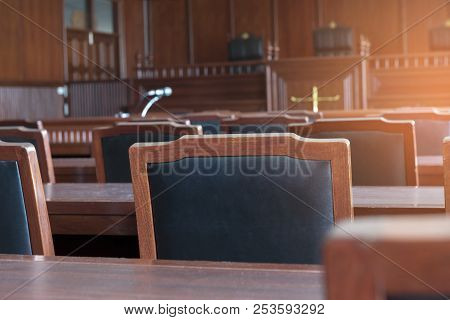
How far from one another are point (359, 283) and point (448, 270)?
0.19 ft

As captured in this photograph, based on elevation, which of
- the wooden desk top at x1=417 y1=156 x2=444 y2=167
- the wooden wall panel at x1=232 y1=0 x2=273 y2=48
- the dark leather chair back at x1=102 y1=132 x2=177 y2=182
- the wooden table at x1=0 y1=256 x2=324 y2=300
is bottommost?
the wooden table at x1=0 y1=256 x2=324 y2=300

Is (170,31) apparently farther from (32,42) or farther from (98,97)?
(32,42)

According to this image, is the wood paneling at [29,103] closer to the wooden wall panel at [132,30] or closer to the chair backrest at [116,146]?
the wooden wall panel at [132,30]

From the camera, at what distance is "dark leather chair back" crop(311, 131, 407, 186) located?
2.35 m

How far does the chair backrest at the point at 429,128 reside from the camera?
3107mm

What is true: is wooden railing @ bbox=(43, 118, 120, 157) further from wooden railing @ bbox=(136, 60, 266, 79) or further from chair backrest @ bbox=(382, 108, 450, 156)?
wooden railing @ bbox=(136, 60, 266, 79)

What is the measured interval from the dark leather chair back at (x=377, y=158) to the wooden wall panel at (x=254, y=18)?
30.0 feet

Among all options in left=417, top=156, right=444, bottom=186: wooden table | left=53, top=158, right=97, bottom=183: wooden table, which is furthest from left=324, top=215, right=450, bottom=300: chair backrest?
left=53, top=158, right=97, bottom=183: wooden table

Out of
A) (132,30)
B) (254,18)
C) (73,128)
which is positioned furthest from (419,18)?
(73,128)

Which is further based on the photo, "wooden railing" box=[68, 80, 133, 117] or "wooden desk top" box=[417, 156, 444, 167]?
"wooden railing" box=[68, 80, 133, 117]

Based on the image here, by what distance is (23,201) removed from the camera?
1506 millimetres

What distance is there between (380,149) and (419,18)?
8.84 meters

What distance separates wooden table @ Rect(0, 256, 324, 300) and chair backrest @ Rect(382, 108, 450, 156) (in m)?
2.24
